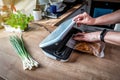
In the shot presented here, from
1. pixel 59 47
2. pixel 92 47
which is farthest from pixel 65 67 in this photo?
pixel 92 47

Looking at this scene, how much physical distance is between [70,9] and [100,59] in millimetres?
918

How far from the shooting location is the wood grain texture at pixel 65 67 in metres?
0.68

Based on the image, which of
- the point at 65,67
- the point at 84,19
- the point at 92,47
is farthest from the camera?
the point at 84,19

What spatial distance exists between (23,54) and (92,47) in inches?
16.9

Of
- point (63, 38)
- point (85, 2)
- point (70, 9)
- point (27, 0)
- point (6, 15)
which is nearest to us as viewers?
point (63, 38)

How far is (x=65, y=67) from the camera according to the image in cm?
74

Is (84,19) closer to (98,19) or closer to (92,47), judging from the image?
(98,19)

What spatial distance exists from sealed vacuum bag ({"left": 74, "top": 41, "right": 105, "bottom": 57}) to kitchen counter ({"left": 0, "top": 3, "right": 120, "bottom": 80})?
1.0 inches

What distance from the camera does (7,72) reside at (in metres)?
0.71

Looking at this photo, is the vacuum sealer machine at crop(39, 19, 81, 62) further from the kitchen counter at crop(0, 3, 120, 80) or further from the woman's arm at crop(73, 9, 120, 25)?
the woman's arm at crop(73, 9, 120, 25)

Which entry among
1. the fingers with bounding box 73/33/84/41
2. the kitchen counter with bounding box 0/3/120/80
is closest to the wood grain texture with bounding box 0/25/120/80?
the kitchen counter with bounding box 0/3/120/80

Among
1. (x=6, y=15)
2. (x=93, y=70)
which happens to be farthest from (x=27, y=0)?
(x=93, y=70)

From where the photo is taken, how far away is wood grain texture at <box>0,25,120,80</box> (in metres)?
0.68

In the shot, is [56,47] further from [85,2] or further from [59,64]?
[85,2]
